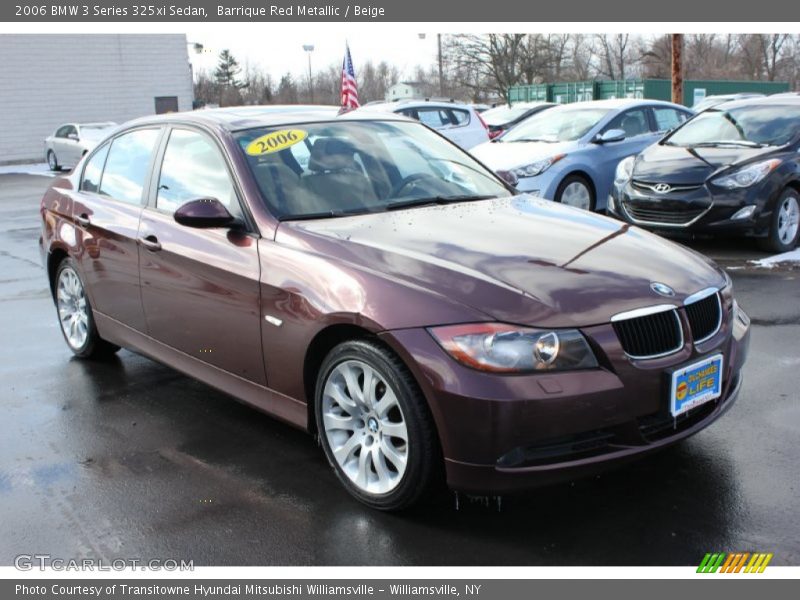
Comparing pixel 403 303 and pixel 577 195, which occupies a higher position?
pixel 403 303

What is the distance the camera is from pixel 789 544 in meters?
3.05

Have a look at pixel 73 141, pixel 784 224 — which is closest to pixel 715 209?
pixel 784 224

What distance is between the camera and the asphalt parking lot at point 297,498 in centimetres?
314

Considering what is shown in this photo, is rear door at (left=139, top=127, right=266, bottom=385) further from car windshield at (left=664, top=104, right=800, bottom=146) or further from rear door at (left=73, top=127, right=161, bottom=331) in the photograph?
car windshield at (left=664, top=104, right=800, bottom=146)

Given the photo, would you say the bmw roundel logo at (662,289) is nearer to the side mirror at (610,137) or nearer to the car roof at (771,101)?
the car roof at (771,101)

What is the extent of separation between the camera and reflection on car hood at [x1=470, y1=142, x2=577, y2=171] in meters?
10.00

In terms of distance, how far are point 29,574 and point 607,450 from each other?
2219mm

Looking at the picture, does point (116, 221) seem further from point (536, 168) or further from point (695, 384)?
point (536, 168)

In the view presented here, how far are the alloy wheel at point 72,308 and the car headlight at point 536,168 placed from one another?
5.53 meters

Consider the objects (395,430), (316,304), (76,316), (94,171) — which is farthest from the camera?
(76,316)

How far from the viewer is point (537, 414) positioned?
296 centimetres

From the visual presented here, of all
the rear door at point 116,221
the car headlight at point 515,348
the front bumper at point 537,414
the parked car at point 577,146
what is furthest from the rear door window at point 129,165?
the parked car at point 577,146

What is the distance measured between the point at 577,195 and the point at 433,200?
616 centimetres
